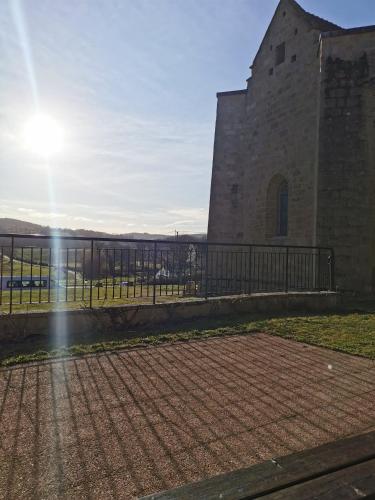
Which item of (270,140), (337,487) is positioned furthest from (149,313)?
(270,140)

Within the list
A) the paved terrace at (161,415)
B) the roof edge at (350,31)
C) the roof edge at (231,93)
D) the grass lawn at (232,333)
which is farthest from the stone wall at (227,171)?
the paved terrace at (161,415)

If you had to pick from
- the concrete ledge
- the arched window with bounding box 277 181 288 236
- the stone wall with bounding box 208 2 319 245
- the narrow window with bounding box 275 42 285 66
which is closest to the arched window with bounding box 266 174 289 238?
the arched window with bounding box 277 181 288 236

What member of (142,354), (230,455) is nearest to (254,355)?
(142,354)

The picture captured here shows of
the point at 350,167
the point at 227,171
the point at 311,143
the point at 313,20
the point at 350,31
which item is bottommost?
the point at 350,167

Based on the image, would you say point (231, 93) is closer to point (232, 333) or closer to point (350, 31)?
point (350, 31)

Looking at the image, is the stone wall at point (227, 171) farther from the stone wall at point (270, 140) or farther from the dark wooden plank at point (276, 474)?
the dark wooden plank at point (276, 474)

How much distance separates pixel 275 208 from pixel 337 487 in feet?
42.7

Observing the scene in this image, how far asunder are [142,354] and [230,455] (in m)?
2.46

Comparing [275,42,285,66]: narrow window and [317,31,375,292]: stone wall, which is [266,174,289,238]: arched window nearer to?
[317,31,375,292]: stone wall

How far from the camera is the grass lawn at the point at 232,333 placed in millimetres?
4816

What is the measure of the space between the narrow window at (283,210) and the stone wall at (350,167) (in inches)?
98.6

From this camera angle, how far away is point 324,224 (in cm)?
1122

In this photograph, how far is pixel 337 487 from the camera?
1646 millimetres

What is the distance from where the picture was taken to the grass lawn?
4.82 m
